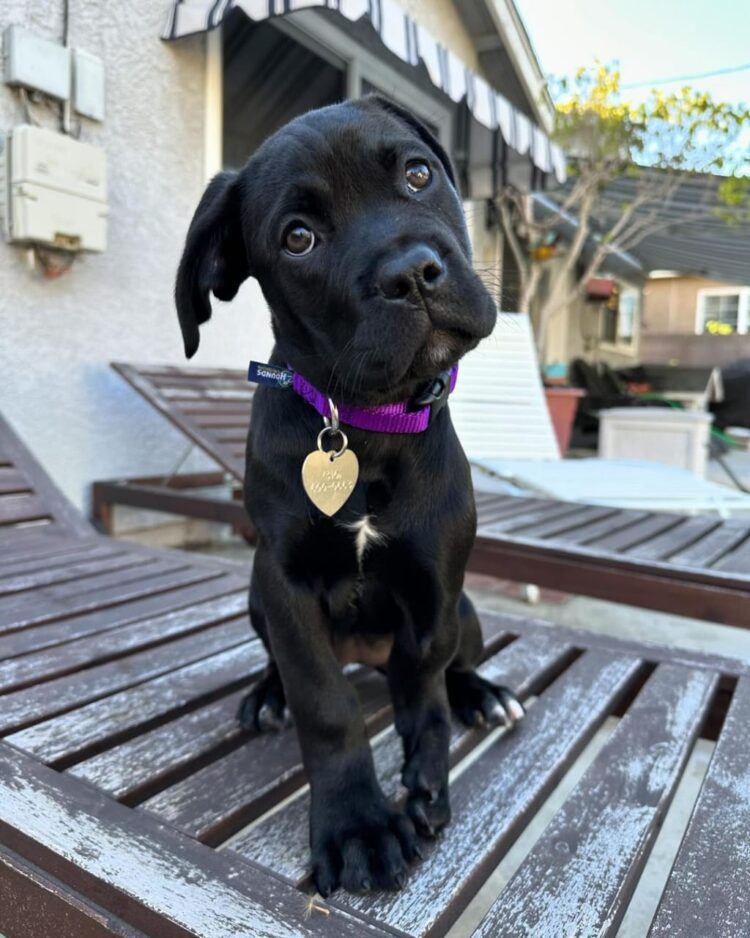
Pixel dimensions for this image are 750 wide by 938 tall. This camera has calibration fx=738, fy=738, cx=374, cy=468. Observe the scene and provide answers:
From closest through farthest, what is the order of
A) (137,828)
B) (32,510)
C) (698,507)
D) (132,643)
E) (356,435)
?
1. (137,828)
2. (356,435)
3. (132,643)
4. (32,510)
5. (698,507)

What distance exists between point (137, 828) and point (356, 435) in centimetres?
67

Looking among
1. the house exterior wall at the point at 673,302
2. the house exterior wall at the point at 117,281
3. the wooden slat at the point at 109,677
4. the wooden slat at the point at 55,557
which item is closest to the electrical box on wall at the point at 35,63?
→ the house exterior wall at the point at 117,281

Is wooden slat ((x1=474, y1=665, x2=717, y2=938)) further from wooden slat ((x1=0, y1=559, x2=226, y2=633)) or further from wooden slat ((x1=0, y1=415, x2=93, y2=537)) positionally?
wooden slat ((x1=0, y1=415, x2=93, y2=537))

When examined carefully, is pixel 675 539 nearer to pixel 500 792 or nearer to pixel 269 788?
pixel 500 792

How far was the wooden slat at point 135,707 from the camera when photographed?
1354mm

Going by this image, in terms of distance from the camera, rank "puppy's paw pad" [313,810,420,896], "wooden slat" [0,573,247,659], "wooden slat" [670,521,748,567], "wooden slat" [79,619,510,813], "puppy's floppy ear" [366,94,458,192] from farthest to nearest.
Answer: "wooden slat" [670,521,748,567] < "wooden slat" [0,573,247,659] < "puppy's floppy ear" [366,94,458,192] < "wooden slat" [79,619,510,813] < "puppy's paw pad" [313,810,420,896]

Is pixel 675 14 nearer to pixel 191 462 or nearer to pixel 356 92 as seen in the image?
pixel 356 92

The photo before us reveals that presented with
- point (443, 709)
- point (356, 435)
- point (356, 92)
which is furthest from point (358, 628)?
point (356, 92)

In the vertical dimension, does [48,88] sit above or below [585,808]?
above

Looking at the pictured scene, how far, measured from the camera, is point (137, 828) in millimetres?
1087

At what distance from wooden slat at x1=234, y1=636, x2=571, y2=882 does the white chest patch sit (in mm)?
447

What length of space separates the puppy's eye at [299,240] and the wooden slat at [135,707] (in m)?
0.96

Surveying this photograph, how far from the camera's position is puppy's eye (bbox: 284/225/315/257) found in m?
1.15

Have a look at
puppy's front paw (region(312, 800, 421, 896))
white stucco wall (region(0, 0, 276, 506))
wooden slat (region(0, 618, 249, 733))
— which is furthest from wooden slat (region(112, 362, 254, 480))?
puppy's front paw (region(312, 800, 421, 896))
